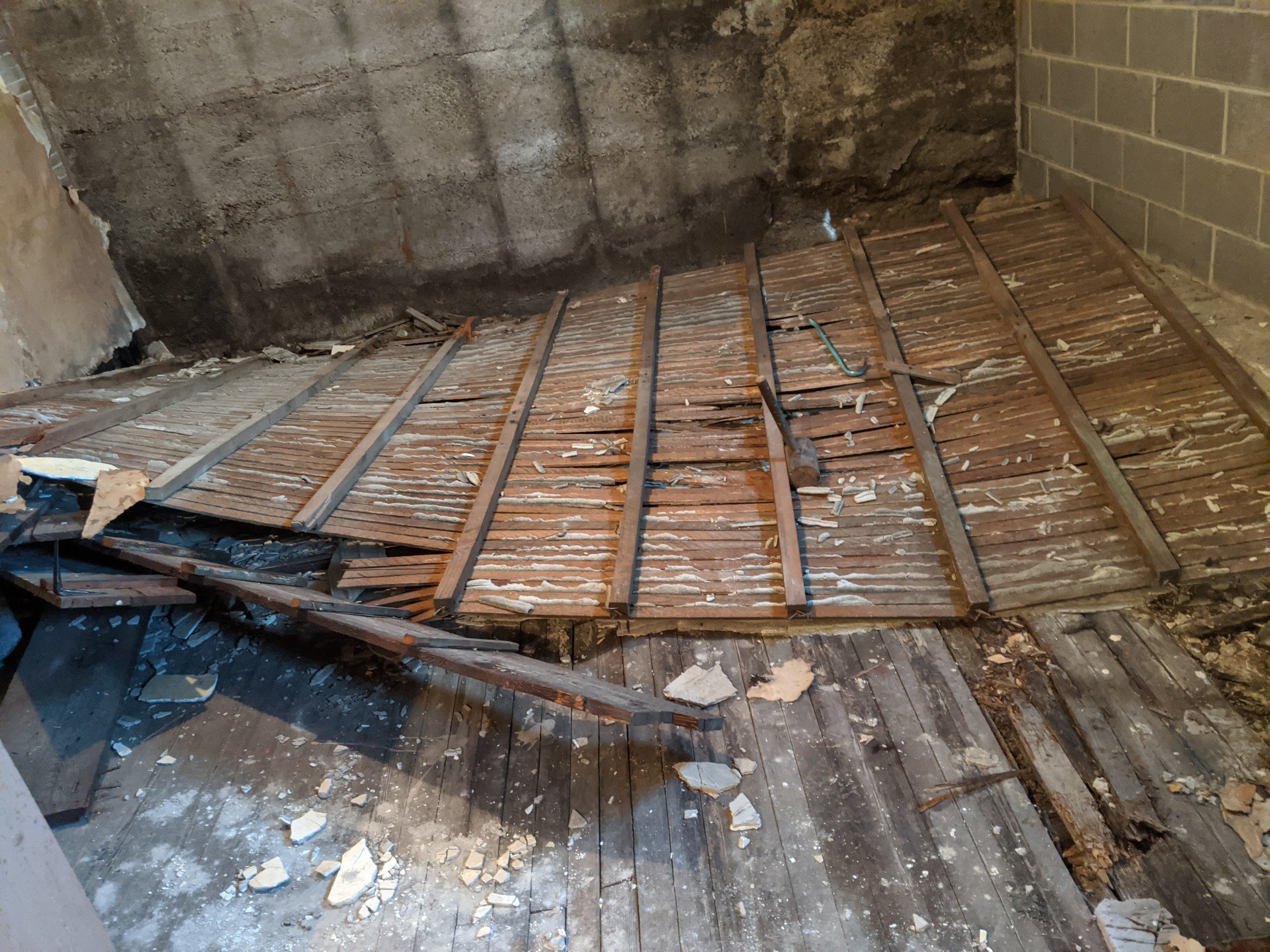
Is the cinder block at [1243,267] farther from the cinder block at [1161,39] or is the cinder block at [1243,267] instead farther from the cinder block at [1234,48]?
the cinder block at [1161,39]

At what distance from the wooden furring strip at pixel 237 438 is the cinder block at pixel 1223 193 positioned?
6.10m

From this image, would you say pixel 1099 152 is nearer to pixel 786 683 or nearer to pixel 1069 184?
pixel 1069 184

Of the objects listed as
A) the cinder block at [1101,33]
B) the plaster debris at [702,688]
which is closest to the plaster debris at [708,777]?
the plaster debris at [702,688]

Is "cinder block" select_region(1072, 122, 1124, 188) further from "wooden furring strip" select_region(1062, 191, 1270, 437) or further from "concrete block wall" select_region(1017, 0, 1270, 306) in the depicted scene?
"wooden furring strip" select_region(1062, 191, 1270, 437)

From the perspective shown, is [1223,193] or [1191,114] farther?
[1191,114]

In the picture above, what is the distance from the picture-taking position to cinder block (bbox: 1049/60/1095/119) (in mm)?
5824

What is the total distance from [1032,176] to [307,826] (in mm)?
6859

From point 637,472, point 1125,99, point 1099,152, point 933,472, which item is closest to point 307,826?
point 637,472

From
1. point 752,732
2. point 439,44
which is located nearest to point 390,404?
point 439,44

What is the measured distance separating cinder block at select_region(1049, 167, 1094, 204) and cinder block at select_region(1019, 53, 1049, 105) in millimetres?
529

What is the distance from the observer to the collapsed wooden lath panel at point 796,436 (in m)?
3.98

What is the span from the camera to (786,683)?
3.70 m

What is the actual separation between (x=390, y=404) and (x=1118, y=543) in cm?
465

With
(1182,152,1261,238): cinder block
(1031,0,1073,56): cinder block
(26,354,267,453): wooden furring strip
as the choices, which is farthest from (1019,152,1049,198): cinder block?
(26,354,267,453): wooden furring strip
